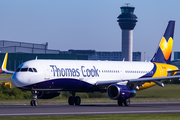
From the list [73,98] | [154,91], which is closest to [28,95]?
[73,98]

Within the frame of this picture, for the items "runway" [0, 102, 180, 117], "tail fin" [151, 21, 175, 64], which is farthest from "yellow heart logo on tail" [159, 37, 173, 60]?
"runway" [0, 102, 180, 117]

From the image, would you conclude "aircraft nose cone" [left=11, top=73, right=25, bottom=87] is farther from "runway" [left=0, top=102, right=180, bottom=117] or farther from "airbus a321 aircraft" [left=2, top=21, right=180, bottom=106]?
"runway" [left=0, top=102, right=180, bottom=117]

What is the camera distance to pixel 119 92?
117 feet

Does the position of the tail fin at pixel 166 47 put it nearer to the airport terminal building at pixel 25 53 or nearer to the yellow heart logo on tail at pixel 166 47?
the yellow heart logo on tail at pixel 166 47

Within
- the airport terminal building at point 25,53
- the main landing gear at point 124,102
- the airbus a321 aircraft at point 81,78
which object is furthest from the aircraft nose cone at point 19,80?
the airport terminal building at point 25,53

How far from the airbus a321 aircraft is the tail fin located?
352 centimetres

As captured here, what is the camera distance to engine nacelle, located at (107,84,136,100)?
35.9 metres

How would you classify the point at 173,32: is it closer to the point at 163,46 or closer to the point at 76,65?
the point at 163,46

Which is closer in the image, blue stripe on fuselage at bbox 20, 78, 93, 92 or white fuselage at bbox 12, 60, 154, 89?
white fuselage at bbox 12, 60, 154, 89

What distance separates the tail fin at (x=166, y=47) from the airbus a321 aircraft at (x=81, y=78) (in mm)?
3520

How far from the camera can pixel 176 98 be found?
1935 inches

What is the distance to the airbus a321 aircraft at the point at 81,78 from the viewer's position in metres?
34.7

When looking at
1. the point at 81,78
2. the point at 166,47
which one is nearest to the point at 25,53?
the point at 166,47

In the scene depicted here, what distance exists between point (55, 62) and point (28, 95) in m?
13.2
